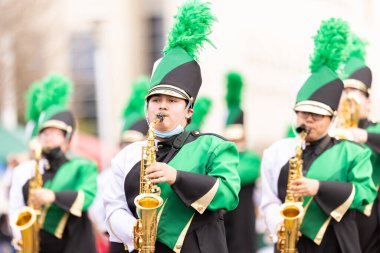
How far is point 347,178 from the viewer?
8070 mm

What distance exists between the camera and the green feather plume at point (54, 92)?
34.8 ft

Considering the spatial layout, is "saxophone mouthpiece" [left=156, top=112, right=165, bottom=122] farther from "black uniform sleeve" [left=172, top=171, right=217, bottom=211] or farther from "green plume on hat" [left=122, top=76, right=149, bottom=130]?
"green plume on hat" [left=122, top=76, right=149, bottom=130]

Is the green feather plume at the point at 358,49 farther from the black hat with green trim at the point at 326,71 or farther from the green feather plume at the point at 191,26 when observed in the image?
the green feather plume at the point at 191,26

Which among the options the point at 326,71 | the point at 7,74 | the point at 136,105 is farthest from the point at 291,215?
the point at 7,74

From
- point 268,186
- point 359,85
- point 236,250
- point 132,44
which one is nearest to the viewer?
point 268,186

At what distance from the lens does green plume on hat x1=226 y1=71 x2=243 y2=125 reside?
46.1 feet

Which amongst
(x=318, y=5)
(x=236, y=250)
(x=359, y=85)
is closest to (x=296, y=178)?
(x=359, y=85)

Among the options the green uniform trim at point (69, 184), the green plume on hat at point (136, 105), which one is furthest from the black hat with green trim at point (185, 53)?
the green plume on hat at point (136, 105)

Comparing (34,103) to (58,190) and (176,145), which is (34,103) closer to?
(58,190)

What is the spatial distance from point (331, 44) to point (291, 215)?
56.8 inches

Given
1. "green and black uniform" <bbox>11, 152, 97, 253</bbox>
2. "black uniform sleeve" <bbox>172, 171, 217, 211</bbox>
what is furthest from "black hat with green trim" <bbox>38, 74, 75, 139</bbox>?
"black uniform sleeve" <bbox>172, 171, 217, 211</bbox>

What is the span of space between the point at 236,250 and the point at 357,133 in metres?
5.33

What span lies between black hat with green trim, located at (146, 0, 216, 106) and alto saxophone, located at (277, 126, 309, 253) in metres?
1.21

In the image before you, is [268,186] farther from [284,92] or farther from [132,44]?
[132,44]
